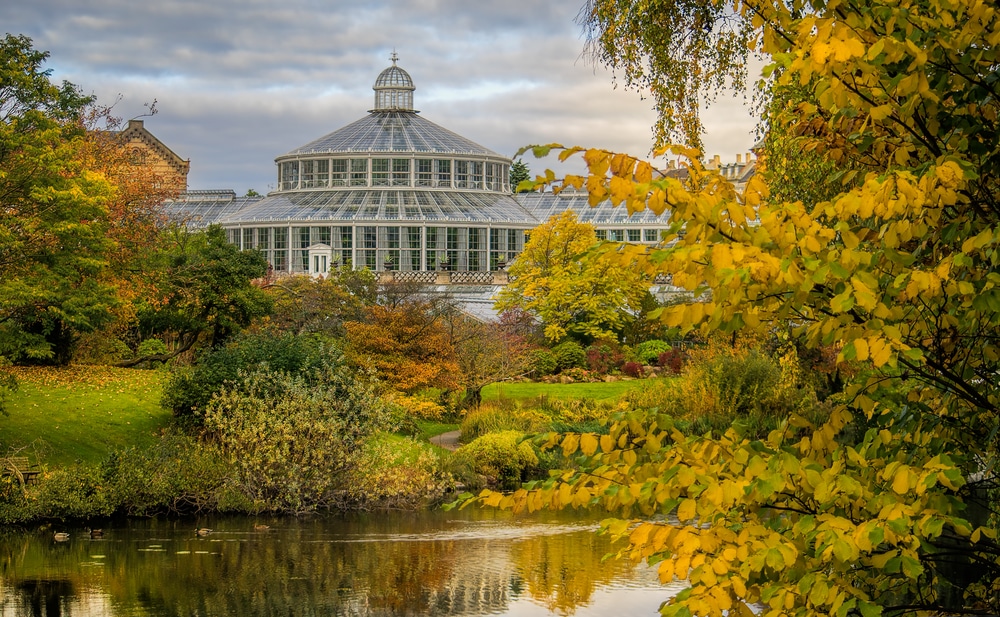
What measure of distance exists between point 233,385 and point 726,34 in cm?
1344

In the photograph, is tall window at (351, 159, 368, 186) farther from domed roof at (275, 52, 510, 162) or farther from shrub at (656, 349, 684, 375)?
shrub at (656, 349, 684, 375)

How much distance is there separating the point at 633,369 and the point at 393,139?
2779 cm

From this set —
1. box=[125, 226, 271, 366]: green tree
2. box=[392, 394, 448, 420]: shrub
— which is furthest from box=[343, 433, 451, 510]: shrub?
box=[125, 226, 271, 366]: green tree

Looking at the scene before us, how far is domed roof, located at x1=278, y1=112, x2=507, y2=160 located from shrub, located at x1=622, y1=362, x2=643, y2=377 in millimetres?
25455

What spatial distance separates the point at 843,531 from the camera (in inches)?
129

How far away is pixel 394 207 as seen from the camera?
55594mm

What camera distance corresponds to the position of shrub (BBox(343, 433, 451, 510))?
1880cm

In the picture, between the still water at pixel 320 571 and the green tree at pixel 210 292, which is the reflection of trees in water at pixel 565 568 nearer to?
the still water at pixel 320 571

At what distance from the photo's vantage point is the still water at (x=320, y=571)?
486 inches

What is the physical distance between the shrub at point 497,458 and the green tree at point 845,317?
17020mm

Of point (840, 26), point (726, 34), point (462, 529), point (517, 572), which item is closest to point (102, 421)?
point (462, 529)

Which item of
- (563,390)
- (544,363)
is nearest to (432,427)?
(563,390)

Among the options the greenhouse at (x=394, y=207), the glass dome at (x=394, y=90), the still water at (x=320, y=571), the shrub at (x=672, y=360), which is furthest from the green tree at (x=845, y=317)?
the glass dome at (x=394, y=90)

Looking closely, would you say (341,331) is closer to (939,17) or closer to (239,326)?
(239,326)
